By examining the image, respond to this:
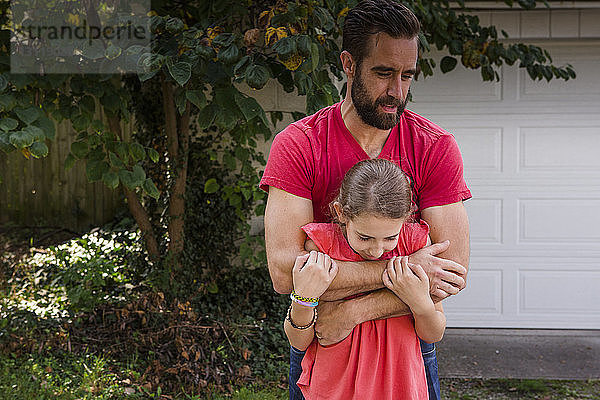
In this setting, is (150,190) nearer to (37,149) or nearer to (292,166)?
(37,149)

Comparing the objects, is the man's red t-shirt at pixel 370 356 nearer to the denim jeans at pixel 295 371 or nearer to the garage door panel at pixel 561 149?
the denim jeans at pixel 295 371

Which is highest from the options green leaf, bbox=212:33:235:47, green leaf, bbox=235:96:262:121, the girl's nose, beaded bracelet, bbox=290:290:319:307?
green leaf, bbox=212:33:235:47

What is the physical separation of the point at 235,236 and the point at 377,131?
11.4ft

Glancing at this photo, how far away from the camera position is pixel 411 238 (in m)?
1.94

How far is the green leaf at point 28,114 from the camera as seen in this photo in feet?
10.5

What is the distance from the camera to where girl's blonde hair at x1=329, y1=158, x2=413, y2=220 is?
5.76 feet

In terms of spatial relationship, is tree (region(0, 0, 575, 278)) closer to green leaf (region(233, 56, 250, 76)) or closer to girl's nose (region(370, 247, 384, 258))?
green leaf (region(233, 56, 250, 76))

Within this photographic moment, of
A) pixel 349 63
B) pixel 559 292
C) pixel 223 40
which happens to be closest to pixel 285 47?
pixel 223 40

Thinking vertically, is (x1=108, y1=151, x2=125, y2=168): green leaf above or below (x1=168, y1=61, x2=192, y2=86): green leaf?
below

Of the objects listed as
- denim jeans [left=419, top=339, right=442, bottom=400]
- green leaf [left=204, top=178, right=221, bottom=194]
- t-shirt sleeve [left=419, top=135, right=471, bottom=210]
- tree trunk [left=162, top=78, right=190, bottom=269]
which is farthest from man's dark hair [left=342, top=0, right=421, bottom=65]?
tree trunk [left=162, top=78, right=190, bottom=269]

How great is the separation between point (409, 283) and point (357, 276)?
0.15 m

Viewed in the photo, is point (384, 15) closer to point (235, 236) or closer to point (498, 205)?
point (235, 236)

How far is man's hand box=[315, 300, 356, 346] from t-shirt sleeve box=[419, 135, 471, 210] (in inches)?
16.3

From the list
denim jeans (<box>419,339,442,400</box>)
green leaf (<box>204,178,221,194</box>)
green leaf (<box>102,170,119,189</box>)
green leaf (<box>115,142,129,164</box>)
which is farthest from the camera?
green leaf (<box>204,178,221,194</box>)
